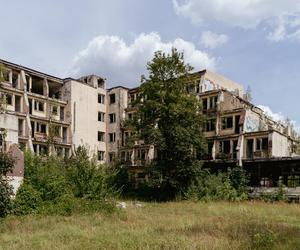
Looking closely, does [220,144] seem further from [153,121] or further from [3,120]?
[3,120]

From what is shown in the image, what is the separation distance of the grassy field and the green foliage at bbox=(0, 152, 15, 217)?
1.41m

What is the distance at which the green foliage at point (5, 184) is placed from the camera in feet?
91.8

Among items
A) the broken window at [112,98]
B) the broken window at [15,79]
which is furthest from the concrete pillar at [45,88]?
the broken window at [112,98]

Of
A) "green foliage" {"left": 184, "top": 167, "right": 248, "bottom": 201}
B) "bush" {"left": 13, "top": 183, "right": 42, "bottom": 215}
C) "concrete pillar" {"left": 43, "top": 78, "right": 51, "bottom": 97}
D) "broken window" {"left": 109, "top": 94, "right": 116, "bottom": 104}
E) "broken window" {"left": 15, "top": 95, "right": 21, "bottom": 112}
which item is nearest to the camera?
"bush" {"left": 13, "top": 183, "right": 42, "bottom": 215}

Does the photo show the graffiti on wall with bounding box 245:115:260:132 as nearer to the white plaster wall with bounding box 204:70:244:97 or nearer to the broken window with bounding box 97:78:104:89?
the white plaster wall with bounding box 204:70:244:97

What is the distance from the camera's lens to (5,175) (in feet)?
96.3

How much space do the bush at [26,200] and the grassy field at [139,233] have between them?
1.93 metres

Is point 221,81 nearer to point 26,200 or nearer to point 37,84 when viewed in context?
point 37,84

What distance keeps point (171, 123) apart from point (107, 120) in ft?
76.1

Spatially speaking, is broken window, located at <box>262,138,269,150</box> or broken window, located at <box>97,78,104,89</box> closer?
broken window, located at <box>262,138,269,150</box>

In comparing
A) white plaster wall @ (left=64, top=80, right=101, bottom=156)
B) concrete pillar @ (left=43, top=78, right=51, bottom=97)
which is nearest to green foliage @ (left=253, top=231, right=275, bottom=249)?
white plaster wall @ (left=64, top=80, right=101, bottom=156)

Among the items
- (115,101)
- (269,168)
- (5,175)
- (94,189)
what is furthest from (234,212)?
(115,101)

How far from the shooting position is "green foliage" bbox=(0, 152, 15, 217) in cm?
2798

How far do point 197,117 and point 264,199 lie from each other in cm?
1217
